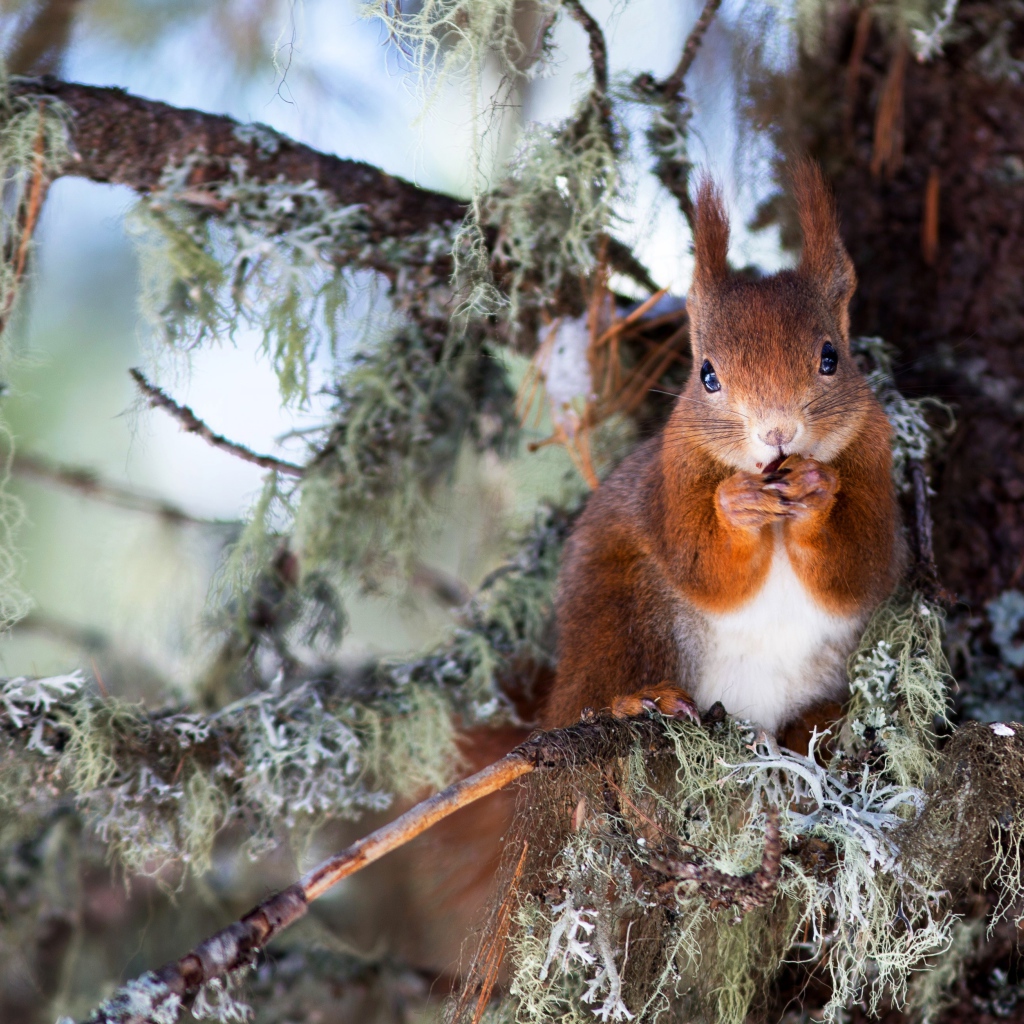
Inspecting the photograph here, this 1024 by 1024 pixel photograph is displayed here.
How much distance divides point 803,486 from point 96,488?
139 cm

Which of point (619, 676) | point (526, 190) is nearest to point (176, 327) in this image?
point (526, 190)

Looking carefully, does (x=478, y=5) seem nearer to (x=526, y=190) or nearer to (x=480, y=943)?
(x=526, y=190)

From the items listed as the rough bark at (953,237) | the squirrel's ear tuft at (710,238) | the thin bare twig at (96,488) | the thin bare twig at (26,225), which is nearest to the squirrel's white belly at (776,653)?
the rough bark at (953,237)

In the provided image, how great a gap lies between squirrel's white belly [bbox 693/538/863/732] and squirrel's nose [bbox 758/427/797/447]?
0.24m

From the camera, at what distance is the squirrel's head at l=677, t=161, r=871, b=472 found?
159 cm

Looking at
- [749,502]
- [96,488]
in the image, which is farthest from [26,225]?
[749,502]

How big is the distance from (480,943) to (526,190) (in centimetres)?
124

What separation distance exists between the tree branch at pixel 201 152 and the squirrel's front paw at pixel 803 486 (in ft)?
2.68

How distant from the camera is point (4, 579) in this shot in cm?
162

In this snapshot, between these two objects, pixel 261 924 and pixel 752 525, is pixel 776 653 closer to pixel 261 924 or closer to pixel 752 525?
pixel 752 525

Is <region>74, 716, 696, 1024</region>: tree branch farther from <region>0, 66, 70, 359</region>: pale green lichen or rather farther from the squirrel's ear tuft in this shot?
<region>0, 66, 70, 359</region>: pale green lichen

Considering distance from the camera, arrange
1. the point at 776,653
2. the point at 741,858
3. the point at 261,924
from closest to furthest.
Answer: the point at 261,924 < the point at 741,858 < the point at 776,653

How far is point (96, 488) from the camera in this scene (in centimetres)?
216

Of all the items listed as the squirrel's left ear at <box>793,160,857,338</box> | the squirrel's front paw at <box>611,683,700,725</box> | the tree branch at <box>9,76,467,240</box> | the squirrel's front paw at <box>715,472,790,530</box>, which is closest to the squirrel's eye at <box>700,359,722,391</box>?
the squirrel's front paw at <box>715,472,790,530</box>
